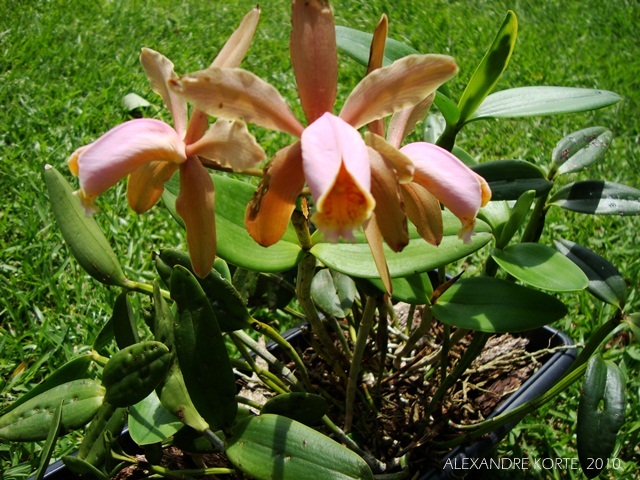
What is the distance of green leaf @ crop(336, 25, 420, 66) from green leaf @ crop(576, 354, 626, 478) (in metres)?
0.46

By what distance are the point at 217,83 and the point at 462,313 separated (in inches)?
17.2

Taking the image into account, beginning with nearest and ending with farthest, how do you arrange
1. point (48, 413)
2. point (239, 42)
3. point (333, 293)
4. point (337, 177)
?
1. point (337, 177)
2. point (239, 42)
3. point (48, 413)
4. point (333, 293)

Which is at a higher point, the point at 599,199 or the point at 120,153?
the point at 120,153

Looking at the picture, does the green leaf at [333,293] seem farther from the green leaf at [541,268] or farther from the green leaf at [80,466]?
the green leaf at [80,466]

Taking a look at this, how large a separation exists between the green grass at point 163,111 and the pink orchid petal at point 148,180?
666 mm

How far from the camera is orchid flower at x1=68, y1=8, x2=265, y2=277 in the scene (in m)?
0.54

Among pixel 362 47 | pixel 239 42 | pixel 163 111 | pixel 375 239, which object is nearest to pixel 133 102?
pixel 163 111

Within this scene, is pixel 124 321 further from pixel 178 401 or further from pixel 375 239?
pixel 375 239

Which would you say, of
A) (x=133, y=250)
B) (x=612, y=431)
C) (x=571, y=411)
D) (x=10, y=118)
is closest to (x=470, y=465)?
(x=612, y=431)

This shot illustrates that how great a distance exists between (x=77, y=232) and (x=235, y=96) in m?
0.36

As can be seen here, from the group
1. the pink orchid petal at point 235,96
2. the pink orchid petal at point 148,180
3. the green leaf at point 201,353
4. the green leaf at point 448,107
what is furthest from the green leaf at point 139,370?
the green leaf at point 448,107

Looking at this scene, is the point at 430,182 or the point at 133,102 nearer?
the point at 430,182

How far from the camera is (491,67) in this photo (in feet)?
2.45

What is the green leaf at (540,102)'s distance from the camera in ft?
2.59
